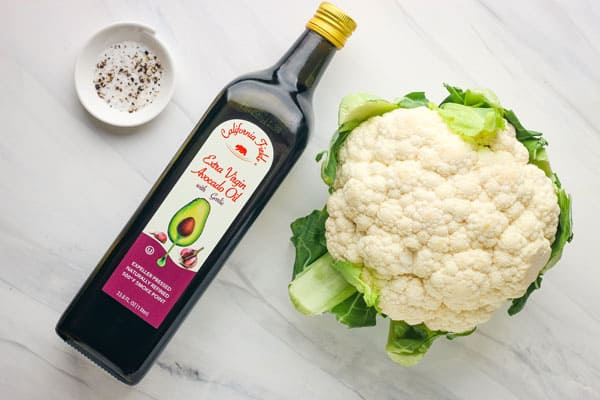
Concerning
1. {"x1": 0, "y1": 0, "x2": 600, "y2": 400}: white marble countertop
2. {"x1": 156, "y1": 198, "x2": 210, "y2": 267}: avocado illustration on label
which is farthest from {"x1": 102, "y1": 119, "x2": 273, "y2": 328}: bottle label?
{"x1": 0, "y1": 0, "x2": 600, "y2": 400}: white marble countertop

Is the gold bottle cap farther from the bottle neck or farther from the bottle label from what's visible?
the bottle label

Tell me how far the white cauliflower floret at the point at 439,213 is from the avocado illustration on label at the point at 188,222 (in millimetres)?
203

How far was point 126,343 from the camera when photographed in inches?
35.3

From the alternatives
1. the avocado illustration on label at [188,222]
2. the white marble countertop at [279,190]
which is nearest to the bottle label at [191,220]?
the avocado illustration on label at [188,222]

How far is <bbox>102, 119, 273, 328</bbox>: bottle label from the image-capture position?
0.86 m

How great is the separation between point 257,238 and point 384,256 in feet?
0.82

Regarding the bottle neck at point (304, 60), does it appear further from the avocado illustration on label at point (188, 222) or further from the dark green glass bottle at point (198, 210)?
the avocado illustration on label at point (188, 222)

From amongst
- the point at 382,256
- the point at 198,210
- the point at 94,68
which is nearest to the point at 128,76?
the point at 94,68

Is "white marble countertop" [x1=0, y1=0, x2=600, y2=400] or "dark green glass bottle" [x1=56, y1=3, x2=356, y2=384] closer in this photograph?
"dark green glass bottle" [x1=56, y1=3, x2=356, y2=384]

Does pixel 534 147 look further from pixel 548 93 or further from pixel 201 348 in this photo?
pixel 201 348

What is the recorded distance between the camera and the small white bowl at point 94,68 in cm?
93

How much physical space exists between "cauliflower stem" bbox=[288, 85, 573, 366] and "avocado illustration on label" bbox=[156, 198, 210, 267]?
16 centimetres

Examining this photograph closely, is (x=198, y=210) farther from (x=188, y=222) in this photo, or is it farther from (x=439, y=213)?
(x=439, y=213)

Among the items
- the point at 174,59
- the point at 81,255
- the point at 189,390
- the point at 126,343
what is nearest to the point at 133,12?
the point at 174,59
